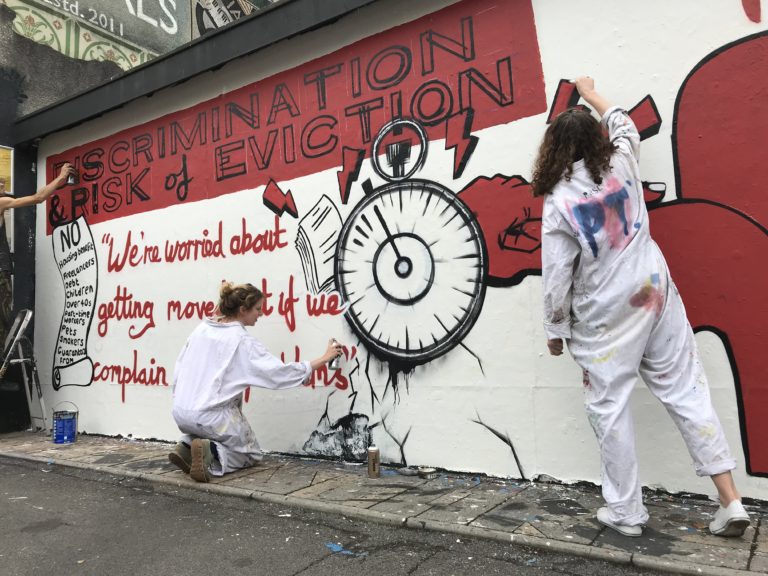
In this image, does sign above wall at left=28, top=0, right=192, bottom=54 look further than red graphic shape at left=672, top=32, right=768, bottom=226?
Yes

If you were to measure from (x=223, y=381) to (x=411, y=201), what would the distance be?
191cm

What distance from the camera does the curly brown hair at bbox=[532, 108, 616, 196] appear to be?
2.82 m

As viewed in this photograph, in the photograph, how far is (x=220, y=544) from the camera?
2922 millimetres

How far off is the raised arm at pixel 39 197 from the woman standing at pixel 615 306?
591 centimetres

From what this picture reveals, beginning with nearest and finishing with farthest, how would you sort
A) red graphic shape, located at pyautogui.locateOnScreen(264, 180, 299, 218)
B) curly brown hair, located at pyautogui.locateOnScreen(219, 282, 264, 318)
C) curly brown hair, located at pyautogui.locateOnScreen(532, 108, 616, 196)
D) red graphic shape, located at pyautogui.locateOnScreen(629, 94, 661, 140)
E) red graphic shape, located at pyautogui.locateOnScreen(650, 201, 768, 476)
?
curly brown hair, located at pyautogui.locateOnScreen(532, 108, 616, 196) → red graphic shape, located at pyautogui.locateOnScreen(650, 201, 768, 476) → red graphic shape, located at pyautogui.locateOnScreen(629, 94, 661, 140) → curly brown hair, located at pyautogui.locateOnScreen(219, 282, 264, 318) → red graphic shape, located at pyautogui.locateOnScreen(264, 180, 299, 218)

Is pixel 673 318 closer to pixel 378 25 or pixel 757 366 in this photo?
pixel 757 366

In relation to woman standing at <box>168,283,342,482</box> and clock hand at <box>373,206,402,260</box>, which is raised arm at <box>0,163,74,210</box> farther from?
clock hand at <box>373,206,402,260</box>

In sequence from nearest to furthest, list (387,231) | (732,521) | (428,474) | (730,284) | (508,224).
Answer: (732,521) < (730,284) < (508,224) < (428,474) < (387,231)

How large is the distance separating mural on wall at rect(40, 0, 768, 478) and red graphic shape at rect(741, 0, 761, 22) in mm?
118

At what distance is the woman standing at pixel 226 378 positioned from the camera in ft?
13.9

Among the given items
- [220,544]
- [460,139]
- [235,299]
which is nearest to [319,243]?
[235,299]

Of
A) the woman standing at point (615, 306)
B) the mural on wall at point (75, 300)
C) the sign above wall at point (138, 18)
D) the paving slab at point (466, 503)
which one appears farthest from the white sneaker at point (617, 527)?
the sign above wall at point (138, 18)

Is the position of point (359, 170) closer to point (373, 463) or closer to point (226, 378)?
point (226, 378)

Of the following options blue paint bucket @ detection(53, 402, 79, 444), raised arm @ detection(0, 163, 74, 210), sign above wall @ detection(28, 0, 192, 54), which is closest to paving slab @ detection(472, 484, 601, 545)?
blue paint bucket @ detection(53, 402, 79, 444)
